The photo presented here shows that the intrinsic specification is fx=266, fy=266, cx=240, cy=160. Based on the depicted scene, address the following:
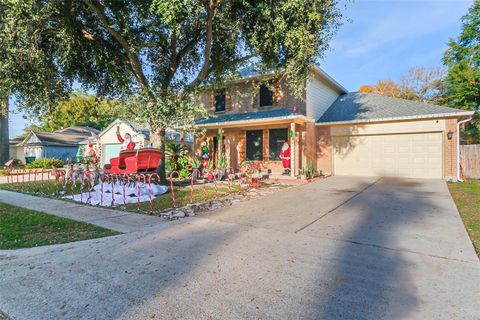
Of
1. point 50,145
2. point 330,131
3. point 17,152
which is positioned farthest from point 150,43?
point 17,152

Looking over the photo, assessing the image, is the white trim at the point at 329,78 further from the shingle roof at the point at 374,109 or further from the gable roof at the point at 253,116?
the gable roof at the point at 253,116

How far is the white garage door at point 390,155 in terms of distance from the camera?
41.2 ft

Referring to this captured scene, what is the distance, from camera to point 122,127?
24.2 meters

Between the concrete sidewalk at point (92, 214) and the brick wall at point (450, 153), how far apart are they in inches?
509

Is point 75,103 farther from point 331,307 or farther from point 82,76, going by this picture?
point 331,307

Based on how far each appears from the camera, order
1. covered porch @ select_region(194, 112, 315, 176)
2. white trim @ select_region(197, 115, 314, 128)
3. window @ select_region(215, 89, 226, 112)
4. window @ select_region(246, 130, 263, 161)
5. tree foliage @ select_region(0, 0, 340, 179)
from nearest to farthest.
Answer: tree foliage @ select_region(0, 0, 340, 179), white trim @ select_region(197, 115, 314, 128), covered porch @ select_region(194, 112, 315, 176), window @ select_region(246, 130, 263, 161), window @ select_region(215, 89, 226, 112)

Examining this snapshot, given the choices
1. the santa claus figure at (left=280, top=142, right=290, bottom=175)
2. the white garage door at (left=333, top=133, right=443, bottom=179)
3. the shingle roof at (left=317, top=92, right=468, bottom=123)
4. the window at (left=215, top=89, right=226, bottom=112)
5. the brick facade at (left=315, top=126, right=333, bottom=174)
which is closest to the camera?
the white garage door at (left=333, top=133, right=443, bottom=179)

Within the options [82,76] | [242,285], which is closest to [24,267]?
[242,285]

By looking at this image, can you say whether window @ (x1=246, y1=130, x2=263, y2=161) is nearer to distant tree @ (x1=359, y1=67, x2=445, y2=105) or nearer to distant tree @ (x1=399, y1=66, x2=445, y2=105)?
distant tree @ (x1=359, y1=67, x2=445, y2=105)

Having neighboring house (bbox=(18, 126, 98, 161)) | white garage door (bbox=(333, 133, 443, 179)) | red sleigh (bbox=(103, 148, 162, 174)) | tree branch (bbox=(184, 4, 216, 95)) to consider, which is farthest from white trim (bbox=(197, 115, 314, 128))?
neighboring house (bbox=(18, 126, 98, 161))

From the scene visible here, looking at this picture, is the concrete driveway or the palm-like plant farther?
the palm-like plant

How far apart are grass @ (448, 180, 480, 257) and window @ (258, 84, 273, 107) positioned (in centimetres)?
928

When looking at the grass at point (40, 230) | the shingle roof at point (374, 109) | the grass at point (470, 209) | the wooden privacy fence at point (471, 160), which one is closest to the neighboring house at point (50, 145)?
the shingle roof at point (374, 109)

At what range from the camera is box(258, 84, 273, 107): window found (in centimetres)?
1509
